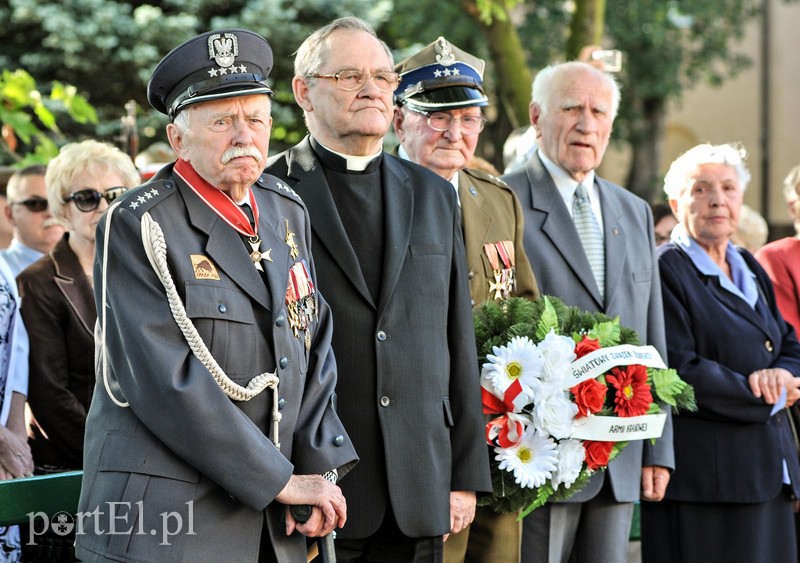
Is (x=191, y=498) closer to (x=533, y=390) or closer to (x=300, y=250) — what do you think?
(x=300, y=250)

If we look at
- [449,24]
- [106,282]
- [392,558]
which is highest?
[449,24]

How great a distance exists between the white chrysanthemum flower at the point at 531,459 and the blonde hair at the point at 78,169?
6.92 ft

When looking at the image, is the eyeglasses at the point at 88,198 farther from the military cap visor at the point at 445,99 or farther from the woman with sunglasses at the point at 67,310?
the military cap visor at the point at 445,99

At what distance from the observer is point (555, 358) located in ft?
13.2

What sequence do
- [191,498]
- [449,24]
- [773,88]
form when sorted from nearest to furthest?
[191,498] → [449,24] → [773,88]

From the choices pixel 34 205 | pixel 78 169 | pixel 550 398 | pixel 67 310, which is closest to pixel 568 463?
pixel 550 398

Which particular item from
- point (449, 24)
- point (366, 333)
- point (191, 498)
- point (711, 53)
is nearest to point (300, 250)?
point (366, 333)

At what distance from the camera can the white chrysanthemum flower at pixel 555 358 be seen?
4012 millimetres

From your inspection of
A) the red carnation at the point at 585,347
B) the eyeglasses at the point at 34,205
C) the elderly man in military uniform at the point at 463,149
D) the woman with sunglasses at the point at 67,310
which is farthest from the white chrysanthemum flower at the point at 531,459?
the eyeglasses at the point at 34,205

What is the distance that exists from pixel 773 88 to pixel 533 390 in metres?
23.1

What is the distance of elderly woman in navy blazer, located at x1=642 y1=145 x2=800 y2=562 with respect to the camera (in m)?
4.97

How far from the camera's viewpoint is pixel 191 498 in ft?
10.0

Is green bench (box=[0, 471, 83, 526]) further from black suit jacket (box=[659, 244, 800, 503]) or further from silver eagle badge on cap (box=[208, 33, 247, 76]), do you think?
black suit jacket (box=[659, 244, 800, 503])

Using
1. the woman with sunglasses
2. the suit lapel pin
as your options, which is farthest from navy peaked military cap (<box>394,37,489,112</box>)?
the suit lapel pin
